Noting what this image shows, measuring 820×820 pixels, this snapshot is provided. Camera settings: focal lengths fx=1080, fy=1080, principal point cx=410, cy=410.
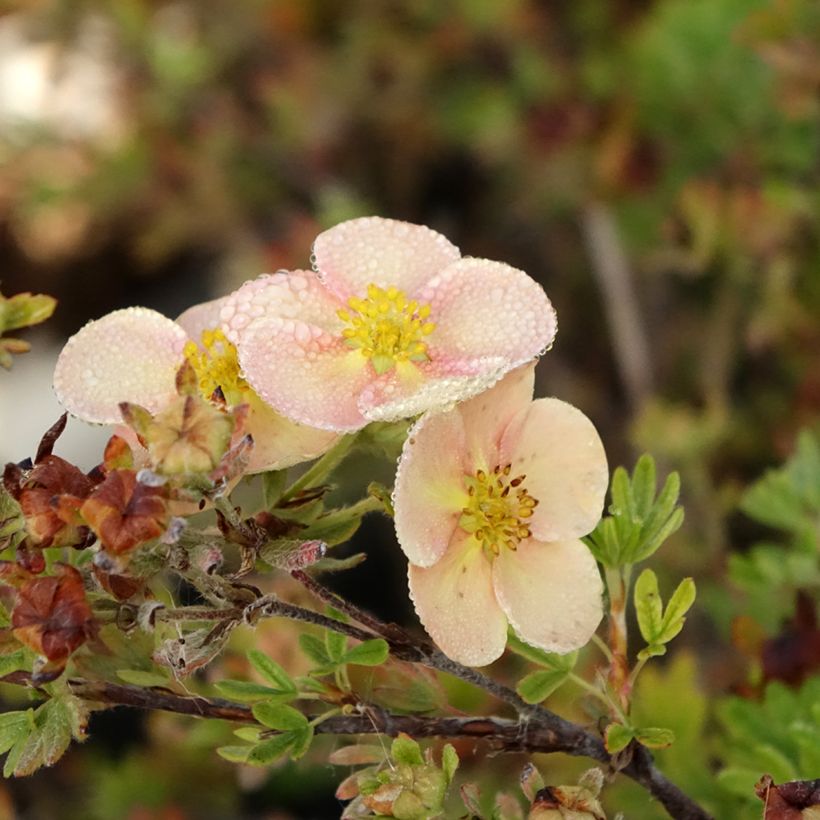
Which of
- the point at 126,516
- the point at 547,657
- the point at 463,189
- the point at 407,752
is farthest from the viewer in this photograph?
the point at 463,189

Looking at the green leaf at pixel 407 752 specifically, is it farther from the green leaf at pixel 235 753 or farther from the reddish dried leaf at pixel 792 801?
the reddish dried leaf at pixel 792 801

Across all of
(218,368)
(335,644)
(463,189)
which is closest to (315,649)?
(335,644)

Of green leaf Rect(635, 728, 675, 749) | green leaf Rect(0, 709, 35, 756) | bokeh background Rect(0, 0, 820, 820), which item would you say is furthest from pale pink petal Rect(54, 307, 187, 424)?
bokeh background Rect(0, 0, 820, 820)

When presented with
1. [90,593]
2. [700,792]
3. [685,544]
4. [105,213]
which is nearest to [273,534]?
[90,593]

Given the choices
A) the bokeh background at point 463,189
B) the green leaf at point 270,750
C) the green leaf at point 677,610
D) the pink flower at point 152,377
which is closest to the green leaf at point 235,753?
the green leaf at point 270,750

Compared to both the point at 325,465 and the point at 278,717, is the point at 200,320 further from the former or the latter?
the point at 278,717

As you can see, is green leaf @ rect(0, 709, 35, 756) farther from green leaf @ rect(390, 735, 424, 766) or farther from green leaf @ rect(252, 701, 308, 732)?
green leaf @ rect(390, 735, 424, 766)
